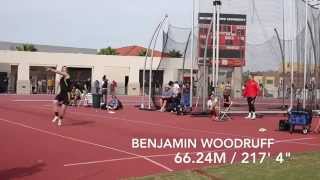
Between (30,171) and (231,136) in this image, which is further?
(231,136)

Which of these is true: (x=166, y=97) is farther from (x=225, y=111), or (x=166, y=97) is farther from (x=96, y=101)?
(x=225, y=111)

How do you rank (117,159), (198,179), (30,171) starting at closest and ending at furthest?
(198,179) → (30,171) → (117,159)

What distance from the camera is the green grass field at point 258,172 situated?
8.34m

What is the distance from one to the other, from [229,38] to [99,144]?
11473mm

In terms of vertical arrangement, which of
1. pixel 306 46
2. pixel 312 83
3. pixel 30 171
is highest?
pixel 306 46

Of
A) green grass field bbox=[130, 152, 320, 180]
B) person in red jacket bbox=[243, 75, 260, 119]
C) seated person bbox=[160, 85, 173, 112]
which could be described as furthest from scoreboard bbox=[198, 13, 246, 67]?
green grass field bbox=[130, 152, 320, 180]

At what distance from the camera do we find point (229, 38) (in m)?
22.8

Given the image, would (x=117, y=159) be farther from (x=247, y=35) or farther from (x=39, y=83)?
(x=39, y=83)

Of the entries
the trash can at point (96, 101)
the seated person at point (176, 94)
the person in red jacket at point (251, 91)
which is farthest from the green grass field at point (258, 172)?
the trash can at point (96, 101)

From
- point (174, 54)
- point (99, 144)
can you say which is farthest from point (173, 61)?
point (99, 144)

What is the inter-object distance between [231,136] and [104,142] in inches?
141

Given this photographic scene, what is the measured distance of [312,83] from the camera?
2436cm

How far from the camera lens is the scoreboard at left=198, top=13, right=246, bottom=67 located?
22500mm

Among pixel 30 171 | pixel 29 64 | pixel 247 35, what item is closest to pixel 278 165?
pixel 30 171
